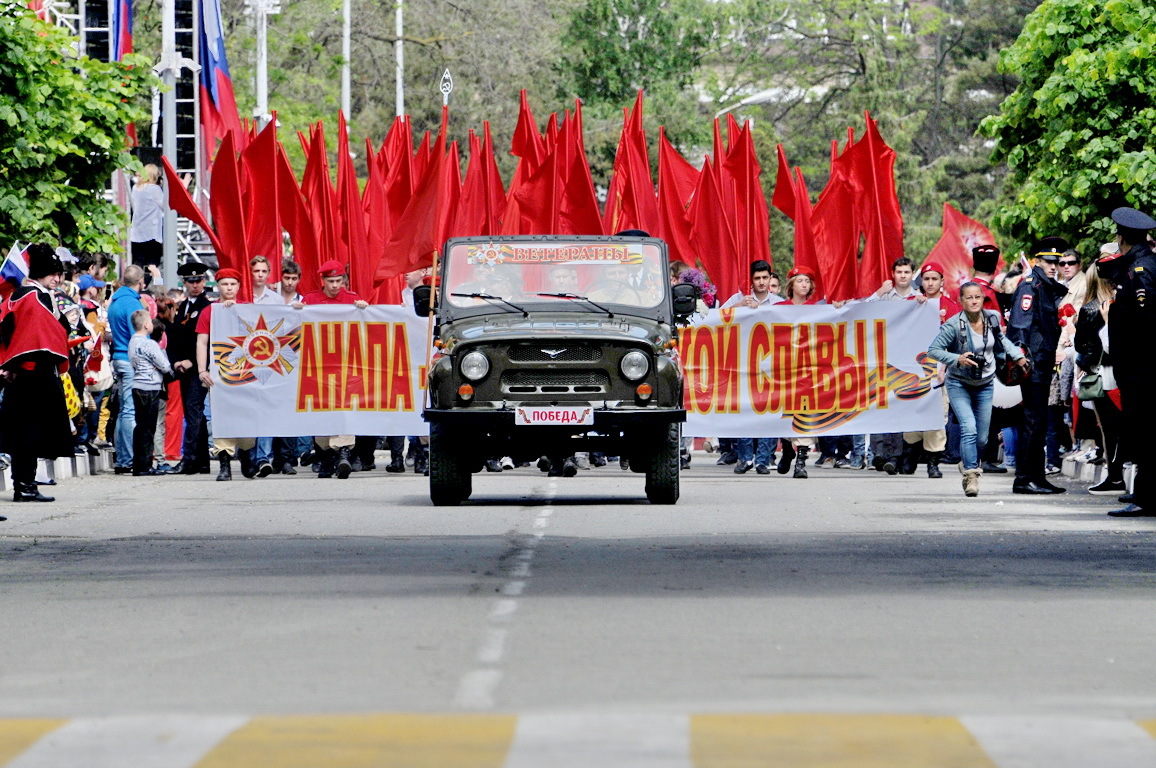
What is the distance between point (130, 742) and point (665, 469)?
10.6 m

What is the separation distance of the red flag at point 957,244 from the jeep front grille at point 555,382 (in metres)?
11.4

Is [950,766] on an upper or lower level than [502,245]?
lower

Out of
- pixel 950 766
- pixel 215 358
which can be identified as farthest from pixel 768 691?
pixel 215 358

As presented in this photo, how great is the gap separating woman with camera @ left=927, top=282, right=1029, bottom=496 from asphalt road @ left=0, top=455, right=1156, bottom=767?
1753 millimetres

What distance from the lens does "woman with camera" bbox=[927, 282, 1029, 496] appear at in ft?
61.1

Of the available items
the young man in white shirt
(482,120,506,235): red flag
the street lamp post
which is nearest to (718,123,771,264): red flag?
(482,120,506,235): red flag

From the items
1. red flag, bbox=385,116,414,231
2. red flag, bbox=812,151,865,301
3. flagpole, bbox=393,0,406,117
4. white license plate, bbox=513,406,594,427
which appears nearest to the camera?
white license plate, bbox=513,406,594,427

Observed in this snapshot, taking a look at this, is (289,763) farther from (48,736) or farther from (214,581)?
(214,581)

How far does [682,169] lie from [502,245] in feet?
37.9

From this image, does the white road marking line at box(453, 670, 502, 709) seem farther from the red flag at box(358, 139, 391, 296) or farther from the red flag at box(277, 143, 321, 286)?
the red flag at box(358, 139, 391, 296)

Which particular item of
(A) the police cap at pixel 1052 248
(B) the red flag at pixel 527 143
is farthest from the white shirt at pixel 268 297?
(A) the police cap at pixel 1052 248

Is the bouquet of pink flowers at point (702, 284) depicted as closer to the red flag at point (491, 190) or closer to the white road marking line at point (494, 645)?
the red flag at point (491, 190)

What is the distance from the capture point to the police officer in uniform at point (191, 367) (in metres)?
22.5

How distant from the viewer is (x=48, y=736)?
7113mm
